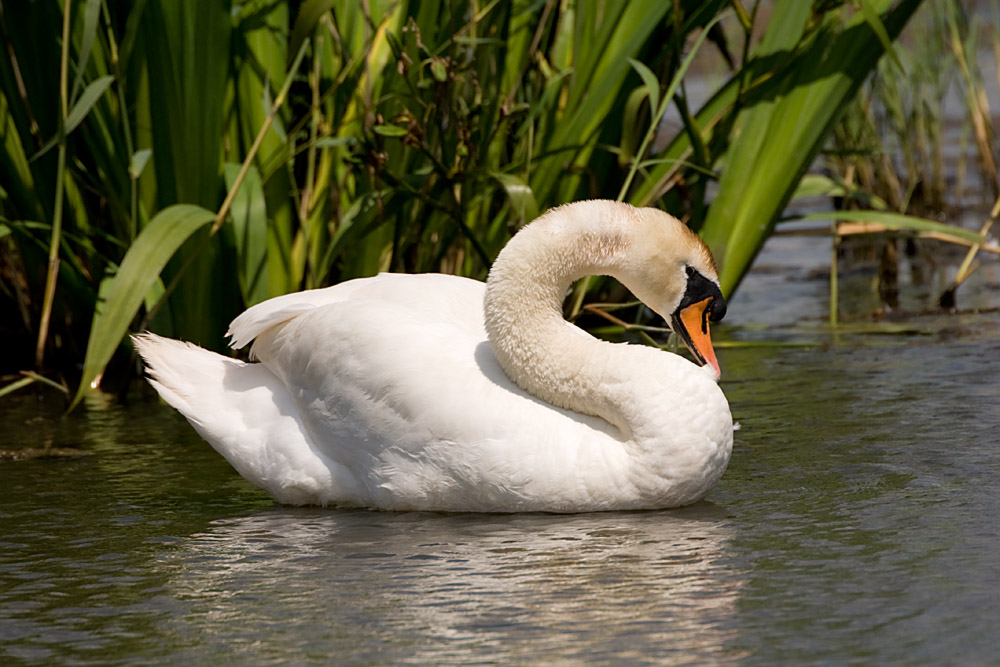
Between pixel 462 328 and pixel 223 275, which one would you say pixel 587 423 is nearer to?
pixel 462 328

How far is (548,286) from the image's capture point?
4199 millimetres

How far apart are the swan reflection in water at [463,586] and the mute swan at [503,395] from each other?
0.34ft

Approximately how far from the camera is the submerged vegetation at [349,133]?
5285mm

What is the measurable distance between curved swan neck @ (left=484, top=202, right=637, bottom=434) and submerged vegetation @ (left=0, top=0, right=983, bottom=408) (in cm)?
104

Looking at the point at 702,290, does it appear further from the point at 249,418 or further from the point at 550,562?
the point at 249,418

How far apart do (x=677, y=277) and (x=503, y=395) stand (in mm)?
575

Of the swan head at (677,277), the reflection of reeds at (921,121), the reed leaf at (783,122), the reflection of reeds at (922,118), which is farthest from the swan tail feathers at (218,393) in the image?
the reflection of reeds at (922,118)

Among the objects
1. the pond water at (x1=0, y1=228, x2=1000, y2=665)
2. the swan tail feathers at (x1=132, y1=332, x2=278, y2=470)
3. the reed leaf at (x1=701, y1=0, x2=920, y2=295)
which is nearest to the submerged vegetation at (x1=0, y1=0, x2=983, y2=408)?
the reed leaf at (x1=701, y1=0, x2=920, y2=295)

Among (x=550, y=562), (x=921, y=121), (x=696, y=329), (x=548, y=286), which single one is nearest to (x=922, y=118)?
(x=921, y=121)

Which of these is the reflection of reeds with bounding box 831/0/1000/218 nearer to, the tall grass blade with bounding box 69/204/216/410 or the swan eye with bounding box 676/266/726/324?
the swan eye with bounding box 676/266/726/324

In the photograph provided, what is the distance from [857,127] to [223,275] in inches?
162

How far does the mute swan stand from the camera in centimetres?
397

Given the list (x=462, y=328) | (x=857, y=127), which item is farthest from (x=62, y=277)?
(x=857, y=127)

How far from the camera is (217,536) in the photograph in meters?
3.99
